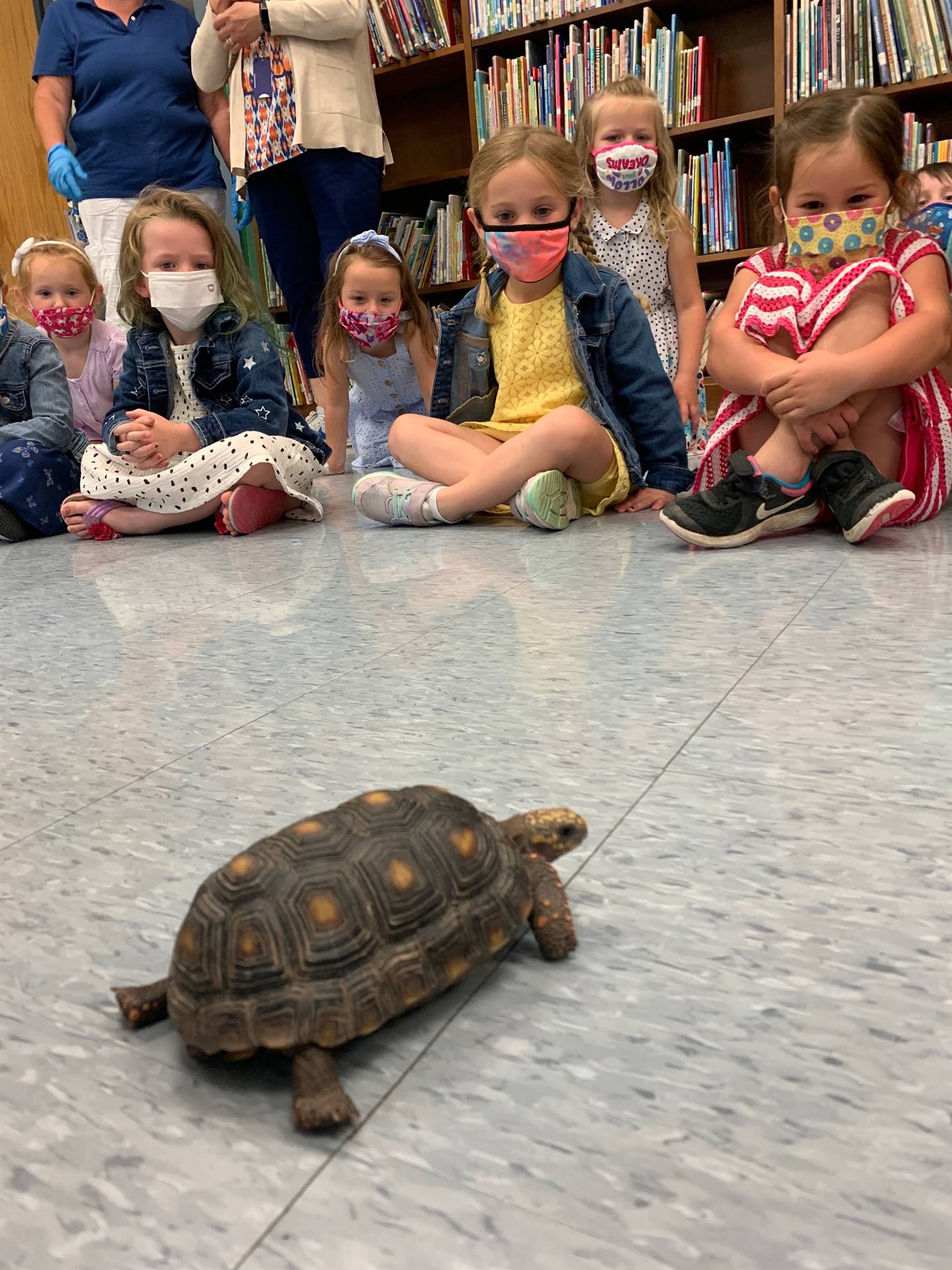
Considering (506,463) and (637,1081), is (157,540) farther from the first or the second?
(637,1081)

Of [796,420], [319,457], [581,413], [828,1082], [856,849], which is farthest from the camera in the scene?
[319,457]

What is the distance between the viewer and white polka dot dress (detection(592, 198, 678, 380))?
102 inches

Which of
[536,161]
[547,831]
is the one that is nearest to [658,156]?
[536,161]

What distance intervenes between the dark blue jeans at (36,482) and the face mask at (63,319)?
1.15 feet

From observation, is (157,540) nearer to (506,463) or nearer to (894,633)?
(506,463)

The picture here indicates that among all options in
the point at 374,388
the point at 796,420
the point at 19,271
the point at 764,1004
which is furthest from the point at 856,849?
the point at 19,271

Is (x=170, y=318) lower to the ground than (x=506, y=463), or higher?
higher

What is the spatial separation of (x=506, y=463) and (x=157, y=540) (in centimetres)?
87

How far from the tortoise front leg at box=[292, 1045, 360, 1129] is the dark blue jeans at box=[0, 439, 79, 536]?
2.24 m

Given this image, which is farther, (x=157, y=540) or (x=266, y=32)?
(x=266, y=32)

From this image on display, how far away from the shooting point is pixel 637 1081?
48cm

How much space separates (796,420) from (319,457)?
4.43 feet

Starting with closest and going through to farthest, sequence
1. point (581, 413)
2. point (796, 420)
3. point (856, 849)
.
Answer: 1. point (856, 849)
2. point (796, 420)
3. point (581, 413)

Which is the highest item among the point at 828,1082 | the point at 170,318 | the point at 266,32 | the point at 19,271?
the point at 266,32
